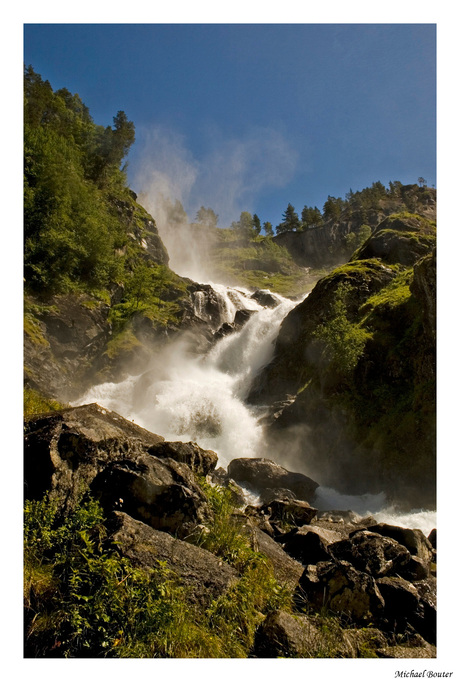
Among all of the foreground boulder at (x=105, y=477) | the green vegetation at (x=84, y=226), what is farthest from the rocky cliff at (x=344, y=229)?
the foreground boulder at (x=105, y=477)

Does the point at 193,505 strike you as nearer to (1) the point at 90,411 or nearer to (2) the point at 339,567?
(2) the point at 339,567

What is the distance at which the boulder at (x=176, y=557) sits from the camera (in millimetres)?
4262

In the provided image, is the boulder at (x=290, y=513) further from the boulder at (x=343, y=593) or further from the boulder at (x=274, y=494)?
the boulder at (x=343, y=593)

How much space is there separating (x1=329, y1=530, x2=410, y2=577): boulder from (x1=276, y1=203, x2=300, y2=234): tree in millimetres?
109818

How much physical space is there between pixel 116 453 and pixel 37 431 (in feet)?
4.68

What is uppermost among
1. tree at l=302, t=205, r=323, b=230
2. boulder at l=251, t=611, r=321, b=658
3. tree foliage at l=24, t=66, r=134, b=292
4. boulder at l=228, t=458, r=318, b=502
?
tree at l=302, t=205, r=323, b=230

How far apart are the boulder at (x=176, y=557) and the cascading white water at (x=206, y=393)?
1847 cm

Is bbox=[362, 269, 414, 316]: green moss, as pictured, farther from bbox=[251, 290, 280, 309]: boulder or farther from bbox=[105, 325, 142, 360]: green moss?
bbox=[251, 290, 280, 309]: boulder

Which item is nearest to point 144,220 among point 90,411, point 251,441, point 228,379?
point 228,379

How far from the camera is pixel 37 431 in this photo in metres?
5.93

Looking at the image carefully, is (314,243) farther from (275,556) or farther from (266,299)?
(275,556)

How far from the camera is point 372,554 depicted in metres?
6.64

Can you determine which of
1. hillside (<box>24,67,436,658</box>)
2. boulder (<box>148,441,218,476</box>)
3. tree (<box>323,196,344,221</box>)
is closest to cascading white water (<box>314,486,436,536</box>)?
hillside (<box>24,67,436,658</box>)

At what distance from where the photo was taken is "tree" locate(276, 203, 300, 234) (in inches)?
4294
